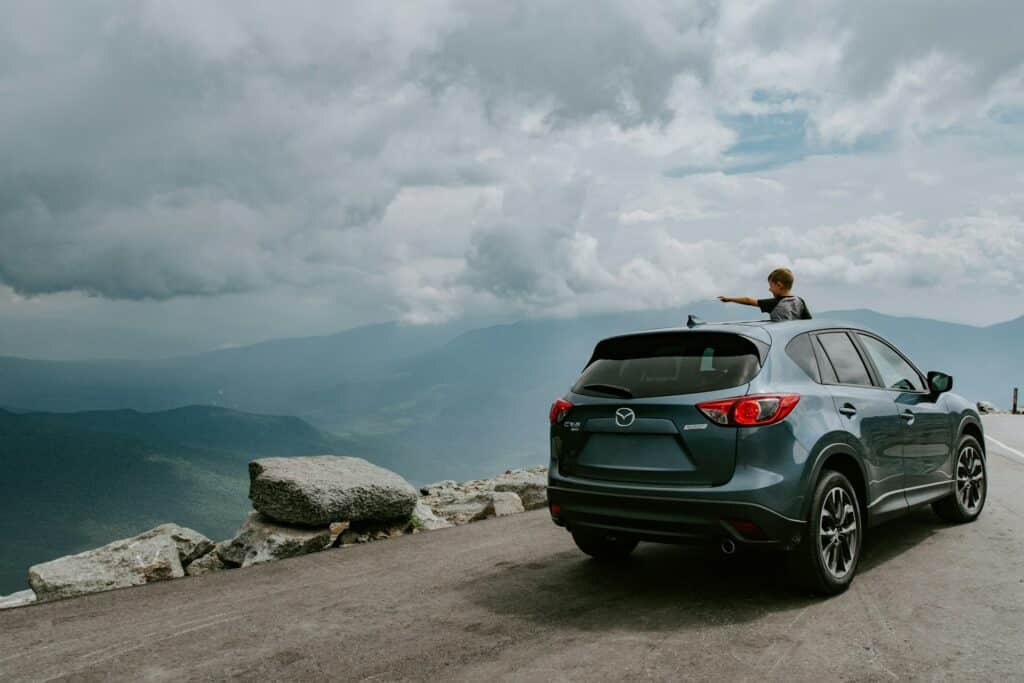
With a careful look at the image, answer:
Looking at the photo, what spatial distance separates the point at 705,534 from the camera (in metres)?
4.57

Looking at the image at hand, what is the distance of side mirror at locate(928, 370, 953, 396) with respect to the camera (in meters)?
6.58

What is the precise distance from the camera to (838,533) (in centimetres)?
505

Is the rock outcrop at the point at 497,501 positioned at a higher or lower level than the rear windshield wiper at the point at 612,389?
lower

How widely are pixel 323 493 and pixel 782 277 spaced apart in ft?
16.4

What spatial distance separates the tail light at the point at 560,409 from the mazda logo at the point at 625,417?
43 cm

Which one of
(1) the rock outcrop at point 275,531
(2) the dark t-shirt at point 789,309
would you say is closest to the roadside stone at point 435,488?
(1) the rock outcrop at point 275,531

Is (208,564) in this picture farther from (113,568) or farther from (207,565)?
(113,568)

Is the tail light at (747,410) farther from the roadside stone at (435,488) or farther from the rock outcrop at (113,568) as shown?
the roadside stone at (435,488)

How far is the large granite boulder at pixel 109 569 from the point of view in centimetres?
648

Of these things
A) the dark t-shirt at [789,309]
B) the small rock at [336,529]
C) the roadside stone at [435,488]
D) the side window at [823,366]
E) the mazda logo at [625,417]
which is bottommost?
the roadside stone at [435,488]

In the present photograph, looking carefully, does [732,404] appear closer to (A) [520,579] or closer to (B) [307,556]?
(A) [520,579]

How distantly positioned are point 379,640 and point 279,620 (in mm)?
955

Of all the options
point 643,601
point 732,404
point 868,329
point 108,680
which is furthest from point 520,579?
point 868,329

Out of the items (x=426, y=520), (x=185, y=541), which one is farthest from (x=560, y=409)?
(x=185, y=541)
